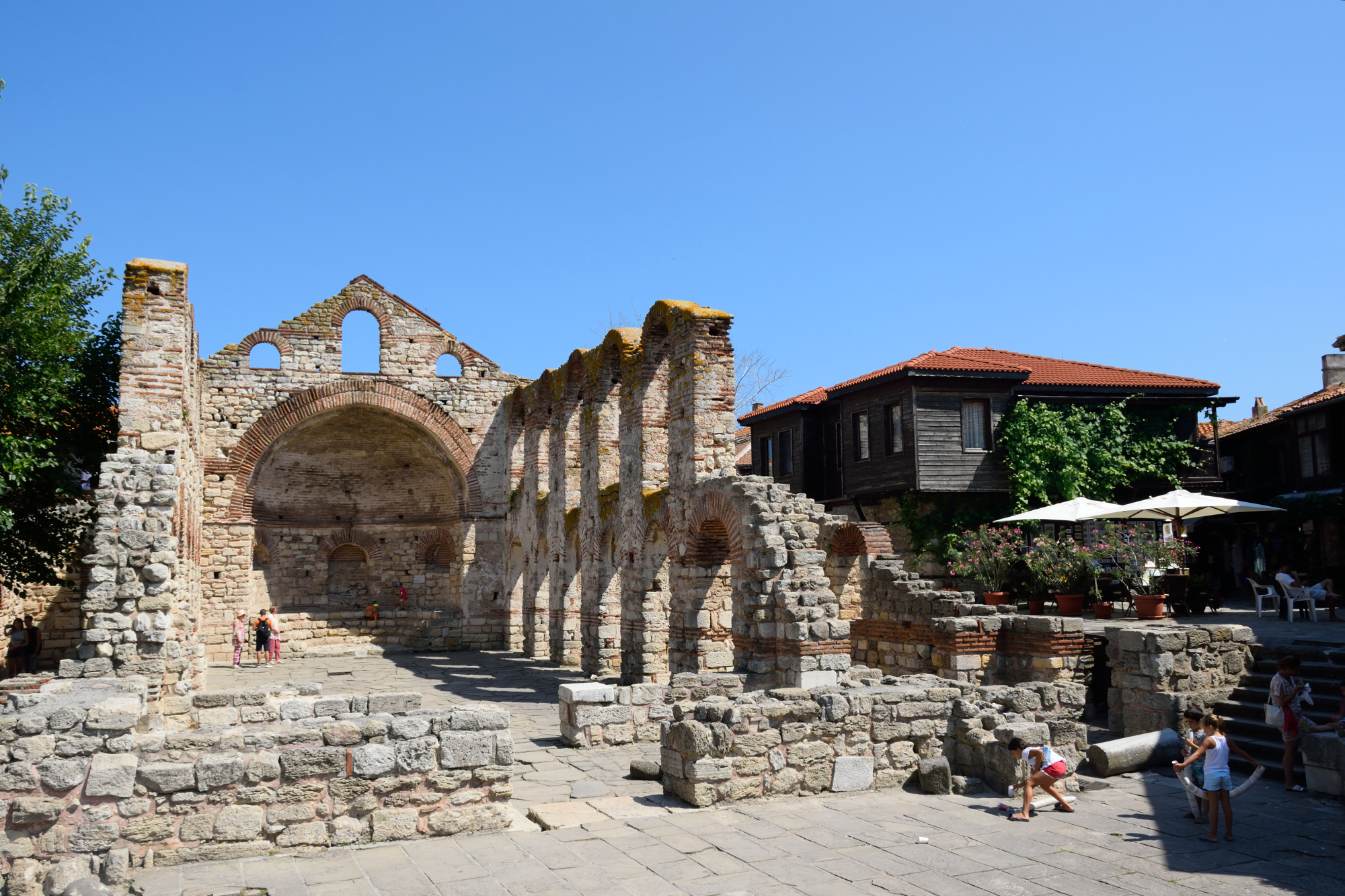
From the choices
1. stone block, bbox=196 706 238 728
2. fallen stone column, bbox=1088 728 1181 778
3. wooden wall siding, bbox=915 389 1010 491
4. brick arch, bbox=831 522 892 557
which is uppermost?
wooden wall siding, bbox=915 389 1010 491

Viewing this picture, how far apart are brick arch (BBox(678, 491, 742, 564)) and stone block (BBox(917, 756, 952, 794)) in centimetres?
504

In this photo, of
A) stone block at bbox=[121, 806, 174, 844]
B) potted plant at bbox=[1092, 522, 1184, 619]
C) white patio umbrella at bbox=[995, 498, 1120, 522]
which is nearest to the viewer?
stone block at bbox=[121, 806, 174, 844]

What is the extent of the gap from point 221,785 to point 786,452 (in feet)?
76.6

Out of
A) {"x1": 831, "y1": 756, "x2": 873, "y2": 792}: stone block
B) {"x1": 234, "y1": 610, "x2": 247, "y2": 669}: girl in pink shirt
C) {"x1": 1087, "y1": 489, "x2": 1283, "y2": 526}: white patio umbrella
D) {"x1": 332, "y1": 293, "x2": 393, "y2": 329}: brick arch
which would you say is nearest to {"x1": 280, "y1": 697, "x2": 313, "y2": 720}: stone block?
{"x1": 831, "y1": 756, "x2": 873, "y2": 792}: stone block

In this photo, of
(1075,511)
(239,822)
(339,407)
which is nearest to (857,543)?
(1075,511)

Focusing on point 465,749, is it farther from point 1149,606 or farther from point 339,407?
point 339,407

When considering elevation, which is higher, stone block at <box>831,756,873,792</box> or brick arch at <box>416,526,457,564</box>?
brick arch at <box>416,526,457,564</box>

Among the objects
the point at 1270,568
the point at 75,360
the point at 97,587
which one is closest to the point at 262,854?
the point at 97,587

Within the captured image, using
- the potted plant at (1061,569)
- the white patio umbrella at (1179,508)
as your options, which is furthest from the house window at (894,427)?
the potted plant at (1061,569)

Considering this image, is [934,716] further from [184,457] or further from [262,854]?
[184,457]

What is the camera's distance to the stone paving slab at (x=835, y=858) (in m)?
5.95

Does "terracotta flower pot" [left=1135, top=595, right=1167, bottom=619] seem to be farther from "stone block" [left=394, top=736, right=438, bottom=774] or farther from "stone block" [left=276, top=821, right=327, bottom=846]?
"stone block" [left=276, top=821, right=327, bottom=846]

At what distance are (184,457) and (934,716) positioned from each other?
12384mm

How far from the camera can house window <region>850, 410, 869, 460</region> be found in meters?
25.7
